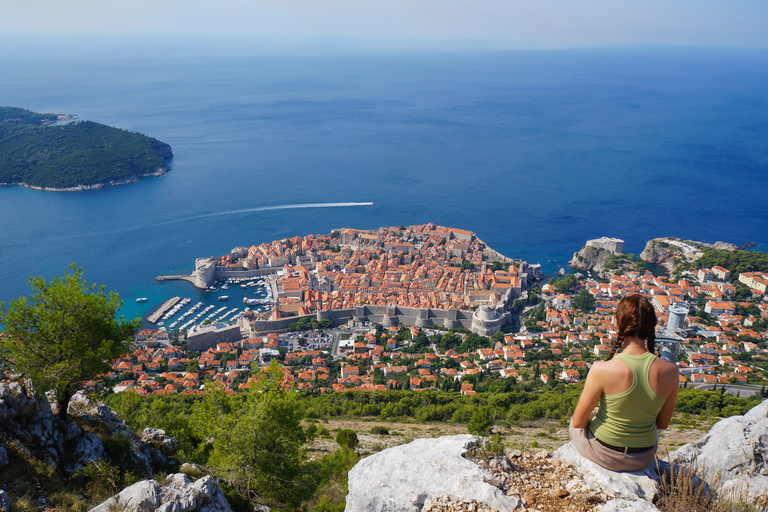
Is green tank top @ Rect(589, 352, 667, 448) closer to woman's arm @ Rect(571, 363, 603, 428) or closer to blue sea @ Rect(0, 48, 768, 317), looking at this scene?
woman's arm @ Rect(571, 363, 603, 428)

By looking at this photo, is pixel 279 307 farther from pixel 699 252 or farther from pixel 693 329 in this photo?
pixel 699 252

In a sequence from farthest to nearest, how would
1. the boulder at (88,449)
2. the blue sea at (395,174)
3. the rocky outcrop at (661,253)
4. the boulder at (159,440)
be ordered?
the blue sea at (395,174)
the rocky outcrop at (661,253)
the boulder at (159,440)
the boulder at (88,449)

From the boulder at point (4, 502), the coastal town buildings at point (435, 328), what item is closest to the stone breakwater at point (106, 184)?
the coastal town buildings at point (435, 328)

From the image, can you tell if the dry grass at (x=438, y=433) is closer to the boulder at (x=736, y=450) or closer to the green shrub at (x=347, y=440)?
the green shrub at (x=347, y=440)

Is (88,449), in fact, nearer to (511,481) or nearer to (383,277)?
(511,481)

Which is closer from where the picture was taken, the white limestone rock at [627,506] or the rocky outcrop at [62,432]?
the white limestone rock at [627,506]
